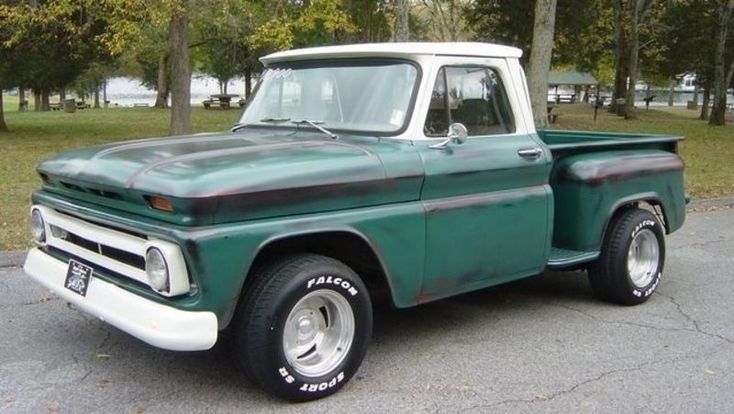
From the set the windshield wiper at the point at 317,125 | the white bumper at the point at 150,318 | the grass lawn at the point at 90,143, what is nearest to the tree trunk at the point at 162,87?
the grass lawn at the point at 90,143

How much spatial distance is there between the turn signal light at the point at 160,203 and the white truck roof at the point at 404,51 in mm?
1768

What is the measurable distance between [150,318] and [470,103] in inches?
95.5

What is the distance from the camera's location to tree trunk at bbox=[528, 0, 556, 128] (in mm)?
15820

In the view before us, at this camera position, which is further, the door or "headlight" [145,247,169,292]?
the door

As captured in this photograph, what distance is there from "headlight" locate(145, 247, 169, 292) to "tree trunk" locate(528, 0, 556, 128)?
42.5 ft

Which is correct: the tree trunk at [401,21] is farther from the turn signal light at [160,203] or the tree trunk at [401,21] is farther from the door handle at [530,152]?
the turn signal light at [160,203]

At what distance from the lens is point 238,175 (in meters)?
3.57

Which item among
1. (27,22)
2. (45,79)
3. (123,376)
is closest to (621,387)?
(123,376)

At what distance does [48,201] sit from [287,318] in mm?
1674

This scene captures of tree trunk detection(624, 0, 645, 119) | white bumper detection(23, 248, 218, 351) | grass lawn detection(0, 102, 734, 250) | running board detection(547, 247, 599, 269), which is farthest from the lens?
tree trunk detection(624, 0, 645, 119)

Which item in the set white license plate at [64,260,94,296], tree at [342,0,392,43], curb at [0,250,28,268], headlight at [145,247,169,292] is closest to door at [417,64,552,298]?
headlight at [145,247,169,292]

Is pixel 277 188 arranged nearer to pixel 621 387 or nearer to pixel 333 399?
pixel 333 399

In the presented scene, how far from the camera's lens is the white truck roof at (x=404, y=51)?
15.0ft

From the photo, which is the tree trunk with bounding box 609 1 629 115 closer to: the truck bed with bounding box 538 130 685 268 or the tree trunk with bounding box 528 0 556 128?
the tree trunk with bounding box 528 0 556 128
